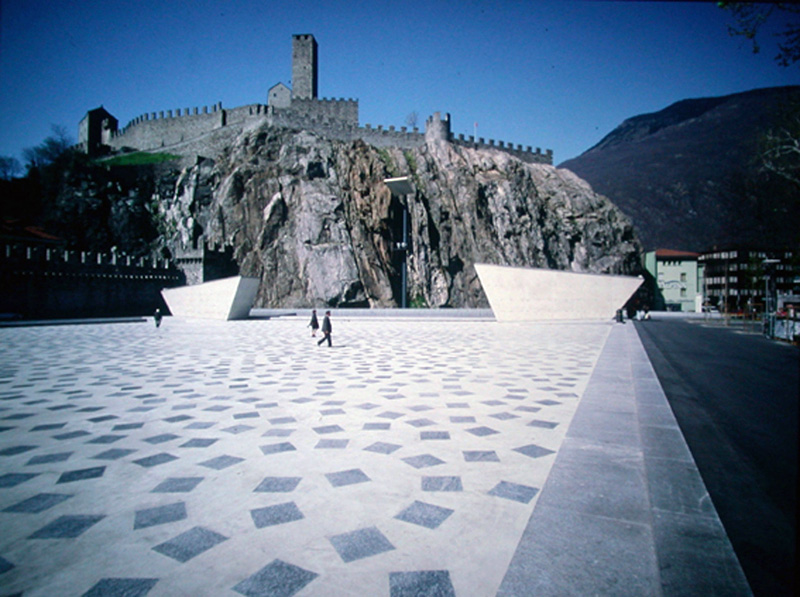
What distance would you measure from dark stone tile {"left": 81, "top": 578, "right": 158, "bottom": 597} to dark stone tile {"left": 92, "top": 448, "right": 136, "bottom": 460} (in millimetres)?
2086

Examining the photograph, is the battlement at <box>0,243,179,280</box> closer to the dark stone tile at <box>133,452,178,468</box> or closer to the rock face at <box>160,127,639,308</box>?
the rock face at <box>160,127,639,308</box>

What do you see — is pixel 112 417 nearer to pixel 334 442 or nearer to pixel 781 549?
pixel 334 442

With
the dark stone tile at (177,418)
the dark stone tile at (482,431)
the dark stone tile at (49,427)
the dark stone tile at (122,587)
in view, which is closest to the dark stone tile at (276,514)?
the dark stone tile at (122,587)

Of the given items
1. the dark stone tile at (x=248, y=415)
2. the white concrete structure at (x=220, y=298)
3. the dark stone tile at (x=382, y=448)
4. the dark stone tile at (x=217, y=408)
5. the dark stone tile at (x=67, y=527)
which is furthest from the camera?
the white concrete structure at (x=220, y=298)

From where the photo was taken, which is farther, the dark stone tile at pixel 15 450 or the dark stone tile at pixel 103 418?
the dark stone tile at pixel 103 418

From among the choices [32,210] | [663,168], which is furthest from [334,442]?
[663,168]

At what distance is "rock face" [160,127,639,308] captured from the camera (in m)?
44.6

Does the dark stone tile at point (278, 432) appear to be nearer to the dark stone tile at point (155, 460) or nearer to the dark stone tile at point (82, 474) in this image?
the dark stone tile at point (155, 460)

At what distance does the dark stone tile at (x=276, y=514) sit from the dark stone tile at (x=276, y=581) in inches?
17.8

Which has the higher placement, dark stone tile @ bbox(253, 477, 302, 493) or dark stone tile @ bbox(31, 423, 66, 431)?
dark stone tile @ bbox(253, 477, 302, 493)

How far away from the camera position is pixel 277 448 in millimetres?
4008

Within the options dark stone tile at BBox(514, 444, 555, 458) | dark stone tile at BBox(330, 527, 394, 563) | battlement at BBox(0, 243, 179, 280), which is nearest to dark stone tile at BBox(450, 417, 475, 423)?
dark stone tile at BBox(514, 444, 555, 458)

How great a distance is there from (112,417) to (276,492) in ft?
11.0

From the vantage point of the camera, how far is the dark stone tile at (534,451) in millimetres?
3760
